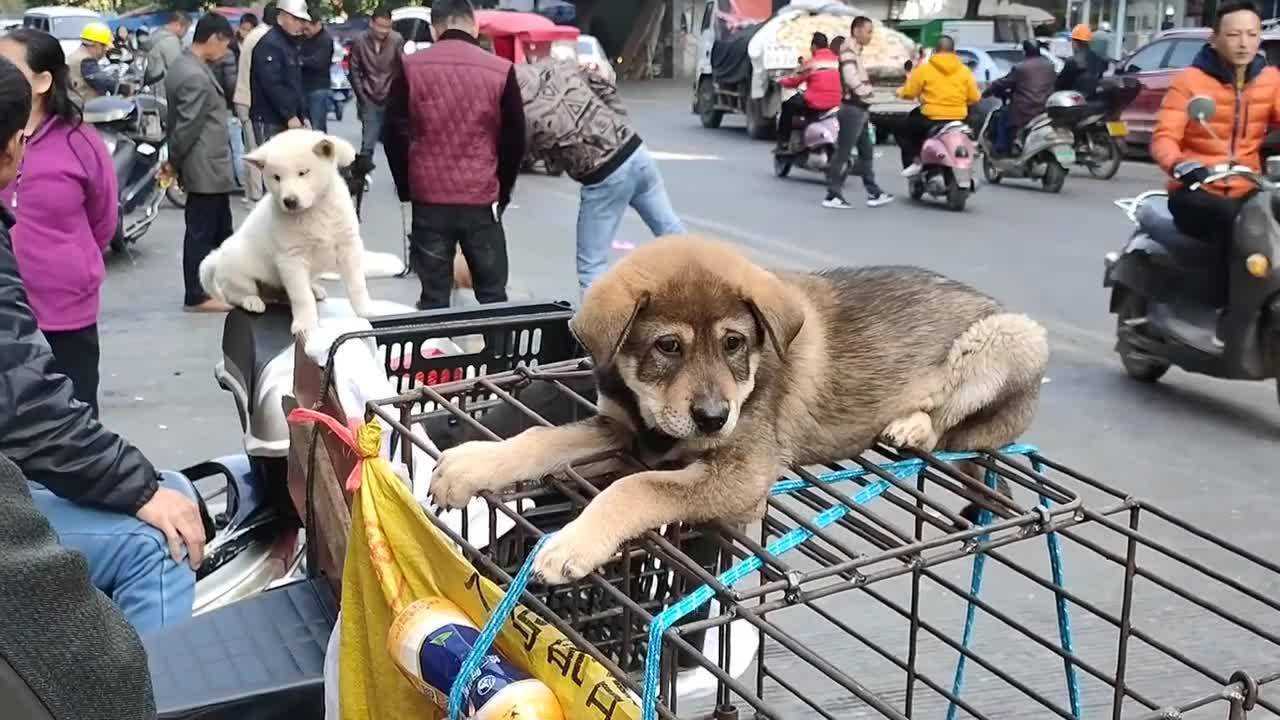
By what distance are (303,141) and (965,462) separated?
13.4 feet

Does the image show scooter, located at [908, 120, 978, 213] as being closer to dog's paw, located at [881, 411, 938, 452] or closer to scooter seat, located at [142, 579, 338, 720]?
dog's paw, located at [881, 411, 938, 452]

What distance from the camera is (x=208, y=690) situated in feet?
8.67

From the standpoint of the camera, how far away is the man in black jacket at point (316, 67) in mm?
14961

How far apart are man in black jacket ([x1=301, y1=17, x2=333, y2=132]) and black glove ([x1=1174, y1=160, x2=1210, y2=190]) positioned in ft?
34.5

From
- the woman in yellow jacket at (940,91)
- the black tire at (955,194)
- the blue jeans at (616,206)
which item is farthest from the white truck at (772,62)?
the blue jeans at (616,206)

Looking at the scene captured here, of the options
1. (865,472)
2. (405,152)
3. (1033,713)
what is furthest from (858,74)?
(865,472)

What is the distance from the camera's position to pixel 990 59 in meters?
23.0

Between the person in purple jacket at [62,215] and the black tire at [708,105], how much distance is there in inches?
810

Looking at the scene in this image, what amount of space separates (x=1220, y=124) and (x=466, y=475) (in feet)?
21.0

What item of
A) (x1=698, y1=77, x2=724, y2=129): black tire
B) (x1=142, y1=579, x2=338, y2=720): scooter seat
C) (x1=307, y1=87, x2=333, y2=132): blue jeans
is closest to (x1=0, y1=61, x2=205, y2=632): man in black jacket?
(x1=142, y1=579, x2=338, y2=720): scooter seat

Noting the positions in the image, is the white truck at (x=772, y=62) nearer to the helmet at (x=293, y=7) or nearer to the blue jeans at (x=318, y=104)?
the blue jeans at (x=318, y=104)

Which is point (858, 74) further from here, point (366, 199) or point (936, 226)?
point (366, 199)

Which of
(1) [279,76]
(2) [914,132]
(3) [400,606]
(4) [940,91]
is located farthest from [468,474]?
(2) [914,132]

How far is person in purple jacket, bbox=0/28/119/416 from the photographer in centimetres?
471
